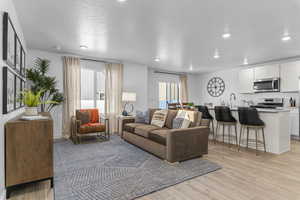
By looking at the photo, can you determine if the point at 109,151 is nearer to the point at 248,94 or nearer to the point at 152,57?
the point at 152,57

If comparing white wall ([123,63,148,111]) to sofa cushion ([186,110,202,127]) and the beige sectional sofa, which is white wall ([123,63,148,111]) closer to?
the beige sectional sofa

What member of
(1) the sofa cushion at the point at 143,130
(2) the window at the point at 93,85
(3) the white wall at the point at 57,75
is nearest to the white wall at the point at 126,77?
(3) the white wall at the point at 57,75

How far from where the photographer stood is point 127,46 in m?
4.05

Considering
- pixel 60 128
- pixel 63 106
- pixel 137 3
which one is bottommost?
pixel 60 128

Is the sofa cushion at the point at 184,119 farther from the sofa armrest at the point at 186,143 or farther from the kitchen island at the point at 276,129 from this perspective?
the kitchen island at the point at 276,129

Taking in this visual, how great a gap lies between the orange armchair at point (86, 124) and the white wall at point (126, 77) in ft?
2.19

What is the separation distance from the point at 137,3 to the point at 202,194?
8.79 feet

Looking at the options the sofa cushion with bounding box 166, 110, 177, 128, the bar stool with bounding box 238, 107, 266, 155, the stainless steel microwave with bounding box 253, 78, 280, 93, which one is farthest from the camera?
the stainless steel microwave with bounding box 253, 78, 280, 93

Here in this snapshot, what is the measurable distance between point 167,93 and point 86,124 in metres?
4.16

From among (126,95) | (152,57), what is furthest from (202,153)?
(152,57)

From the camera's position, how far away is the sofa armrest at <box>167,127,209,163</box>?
282cm

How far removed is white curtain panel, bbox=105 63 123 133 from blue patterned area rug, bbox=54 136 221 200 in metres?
1.74

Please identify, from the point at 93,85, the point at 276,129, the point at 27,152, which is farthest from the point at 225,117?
the point at 93,85

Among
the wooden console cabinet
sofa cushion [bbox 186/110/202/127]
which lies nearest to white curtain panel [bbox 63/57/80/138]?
the wooden console cabinet
